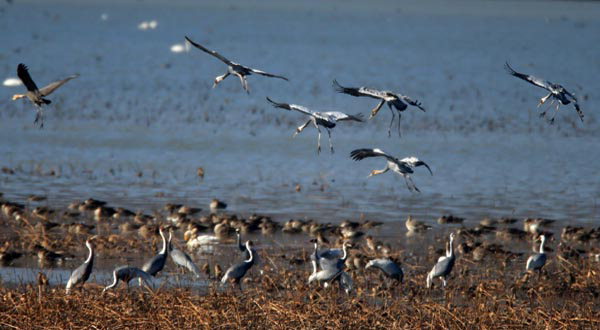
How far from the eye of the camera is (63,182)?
22.3 m

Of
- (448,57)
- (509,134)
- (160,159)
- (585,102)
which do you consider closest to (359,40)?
(448,57)

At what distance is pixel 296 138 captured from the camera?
29.6m

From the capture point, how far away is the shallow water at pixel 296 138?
21.4 m

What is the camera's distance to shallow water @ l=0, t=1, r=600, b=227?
21.4 metres

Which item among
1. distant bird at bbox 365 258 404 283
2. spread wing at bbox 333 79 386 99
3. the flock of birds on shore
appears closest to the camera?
spread wing at bbox 333 79 386 99

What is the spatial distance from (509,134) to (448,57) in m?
32.6

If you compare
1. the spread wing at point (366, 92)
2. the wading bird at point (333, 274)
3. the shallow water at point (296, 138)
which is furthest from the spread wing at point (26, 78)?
the shallow water at point (296, 138)

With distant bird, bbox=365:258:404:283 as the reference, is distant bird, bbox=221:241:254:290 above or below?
below

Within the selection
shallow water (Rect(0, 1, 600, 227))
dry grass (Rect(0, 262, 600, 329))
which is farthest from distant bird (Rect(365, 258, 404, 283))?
shallow water (Rect(0, 1, 600, 227))

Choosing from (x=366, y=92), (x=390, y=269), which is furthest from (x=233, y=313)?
(x=390, y=269)

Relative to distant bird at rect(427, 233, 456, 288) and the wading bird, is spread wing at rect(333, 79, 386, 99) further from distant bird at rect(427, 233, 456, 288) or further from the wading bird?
distant bird at rect(427, 233, 456, 288)

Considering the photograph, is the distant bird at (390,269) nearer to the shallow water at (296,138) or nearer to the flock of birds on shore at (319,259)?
the flock of birds on shore at (319,259)

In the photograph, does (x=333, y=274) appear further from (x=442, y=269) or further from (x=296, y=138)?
(x=296, y=138)

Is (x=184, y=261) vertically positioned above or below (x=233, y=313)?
above
